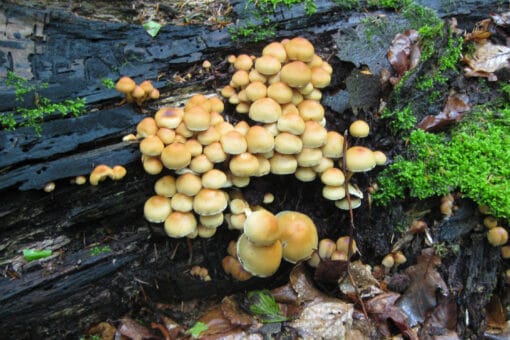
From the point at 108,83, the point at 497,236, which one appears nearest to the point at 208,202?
the point at 108,83

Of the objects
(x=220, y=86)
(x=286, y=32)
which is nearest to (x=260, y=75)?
(x=220, y=86)

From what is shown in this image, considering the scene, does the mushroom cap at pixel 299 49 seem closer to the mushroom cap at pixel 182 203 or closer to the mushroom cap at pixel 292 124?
the mushroom cap at pixel 292 124

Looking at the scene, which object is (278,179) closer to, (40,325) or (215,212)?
(215,212)

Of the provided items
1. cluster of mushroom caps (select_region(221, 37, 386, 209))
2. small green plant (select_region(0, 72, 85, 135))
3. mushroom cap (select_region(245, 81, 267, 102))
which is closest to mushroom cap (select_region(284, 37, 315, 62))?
cluster of mushroom caps (select_region(221, 37, 386, 209))

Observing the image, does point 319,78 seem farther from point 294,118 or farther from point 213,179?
point 213,179

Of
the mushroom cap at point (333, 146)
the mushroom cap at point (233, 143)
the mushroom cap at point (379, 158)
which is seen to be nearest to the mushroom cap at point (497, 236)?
the mushroom cap at point (379, 158)
